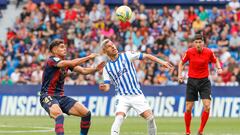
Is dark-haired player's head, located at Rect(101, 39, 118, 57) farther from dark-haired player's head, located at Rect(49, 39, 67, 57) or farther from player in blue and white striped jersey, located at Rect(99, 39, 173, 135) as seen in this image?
dark-haired player's head, located at Rect(49, 39, 67, 57)

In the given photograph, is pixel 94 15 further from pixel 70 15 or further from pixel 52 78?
pixel 52 78

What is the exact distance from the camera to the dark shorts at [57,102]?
49.0 feet

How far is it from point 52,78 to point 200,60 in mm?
4645

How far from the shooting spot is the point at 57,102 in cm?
1503

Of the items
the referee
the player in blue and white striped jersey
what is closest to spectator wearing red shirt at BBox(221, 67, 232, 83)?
the referee

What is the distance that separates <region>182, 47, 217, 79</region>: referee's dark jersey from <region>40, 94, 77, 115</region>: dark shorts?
4.17 meters

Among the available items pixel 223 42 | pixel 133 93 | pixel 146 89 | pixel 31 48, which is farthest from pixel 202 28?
pixel 133 93

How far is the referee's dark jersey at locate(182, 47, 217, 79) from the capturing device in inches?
722

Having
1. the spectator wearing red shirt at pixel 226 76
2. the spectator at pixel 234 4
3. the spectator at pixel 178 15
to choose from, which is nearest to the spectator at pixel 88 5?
the spectator at pixel 178 15

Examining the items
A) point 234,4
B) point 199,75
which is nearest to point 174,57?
point 234,4

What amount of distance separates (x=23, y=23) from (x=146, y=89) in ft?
27.5

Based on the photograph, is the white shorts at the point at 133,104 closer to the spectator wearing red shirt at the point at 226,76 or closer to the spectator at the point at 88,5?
the spectator wearing red shirt at the point at 226,76

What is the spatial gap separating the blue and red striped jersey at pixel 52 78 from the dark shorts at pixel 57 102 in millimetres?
90

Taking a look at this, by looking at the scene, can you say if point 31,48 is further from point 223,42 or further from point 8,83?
point 223,42
